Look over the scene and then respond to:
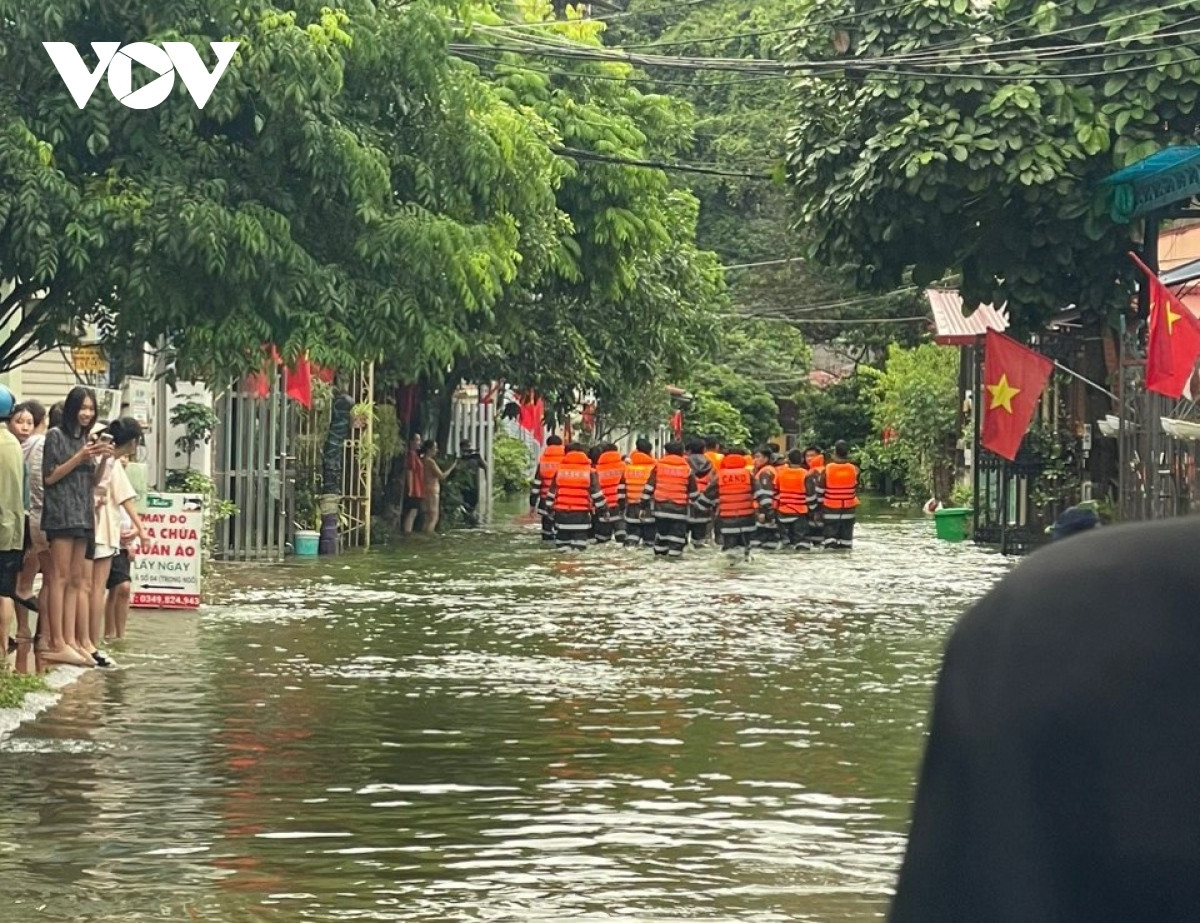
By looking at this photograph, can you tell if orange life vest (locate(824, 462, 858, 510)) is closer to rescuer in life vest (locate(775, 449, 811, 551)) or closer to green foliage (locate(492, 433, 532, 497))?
rescuer in life vest (locate(775, 449, 811, 551))

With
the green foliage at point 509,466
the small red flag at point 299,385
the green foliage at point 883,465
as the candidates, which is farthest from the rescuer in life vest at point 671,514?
the green foliage at point 883,465

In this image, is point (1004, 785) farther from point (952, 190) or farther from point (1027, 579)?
point (952, 190)

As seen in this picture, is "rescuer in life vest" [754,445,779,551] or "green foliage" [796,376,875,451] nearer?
"rescuer in life vest" [754,445,779,551]

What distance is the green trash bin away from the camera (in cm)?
3525

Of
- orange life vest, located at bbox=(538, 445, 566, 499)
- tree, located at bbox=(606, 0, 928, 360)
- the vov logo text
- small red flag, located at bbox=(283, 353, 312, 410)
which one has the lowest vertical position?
orange life vest, located at bbox=(538, 445, 566, 499)

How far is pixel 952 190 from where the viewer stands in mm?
21906

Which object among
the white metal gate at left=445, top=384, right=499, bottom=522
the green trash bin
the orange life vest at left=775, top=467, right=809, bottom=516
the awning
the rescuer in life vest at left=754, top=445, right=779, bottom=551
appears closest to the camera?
the awning

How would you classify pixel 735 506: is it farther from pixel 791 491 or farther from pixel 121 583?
pixel 121 583

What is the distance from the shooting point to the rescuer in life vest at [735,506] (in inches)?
1211

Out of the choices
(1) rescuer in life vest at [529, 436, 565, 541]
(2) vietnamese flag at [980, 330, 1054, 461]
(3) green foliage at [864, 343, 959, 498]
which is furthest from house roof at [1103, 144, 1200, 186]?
(3) green foliage at [864, 343, 959, 498]

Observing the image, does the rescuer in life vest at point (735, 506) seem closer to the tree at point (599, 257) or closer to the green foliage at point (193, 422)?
the tree at point (599, 257)

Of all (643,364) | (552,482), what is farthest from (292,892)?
(643,364)

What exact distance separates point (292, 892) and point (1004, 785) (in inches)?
281

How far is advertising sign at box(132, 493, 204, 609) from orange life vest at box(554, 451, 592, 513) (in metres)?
12.3
